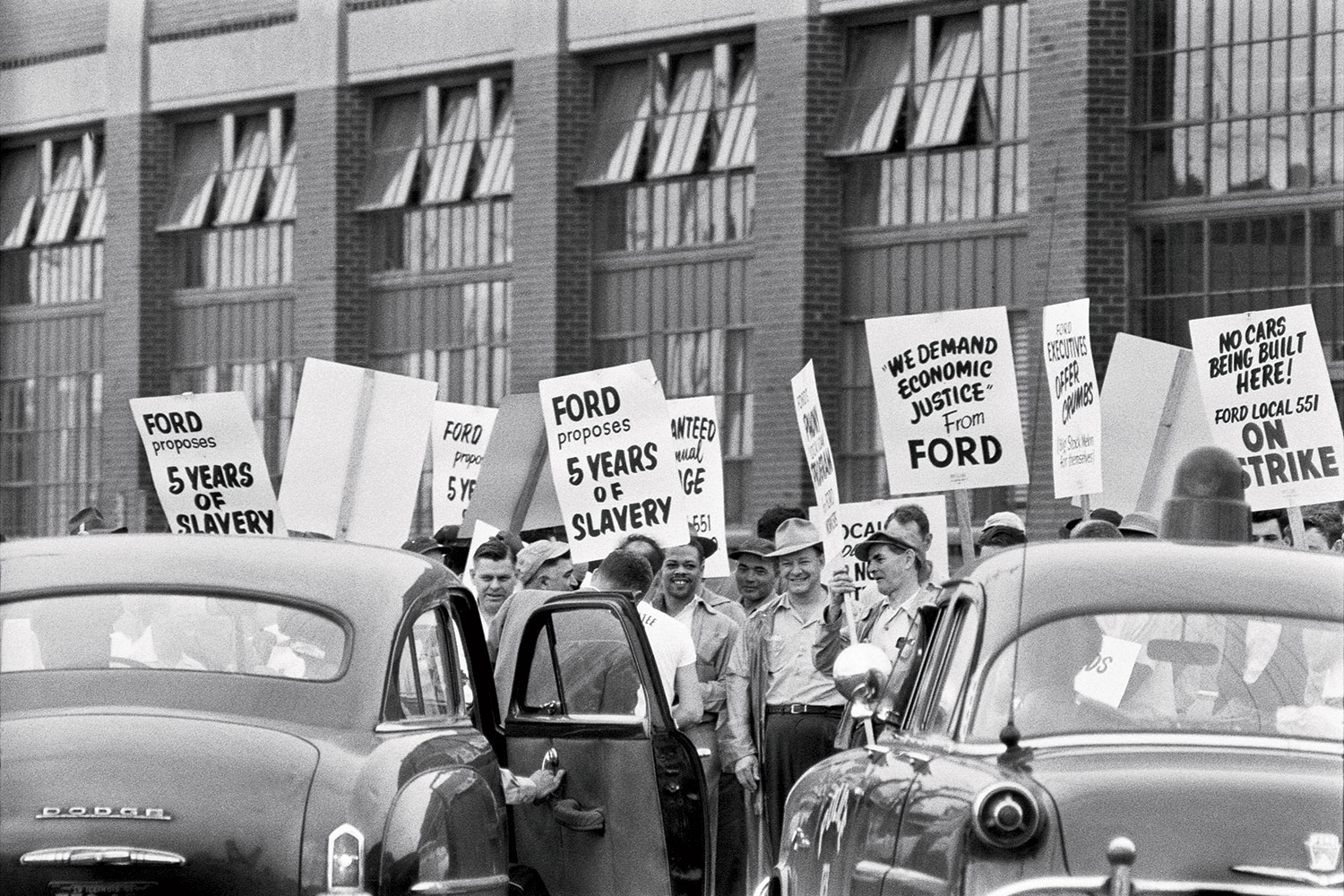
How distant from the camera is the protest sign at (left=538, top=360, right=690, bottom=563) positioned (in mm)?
14773

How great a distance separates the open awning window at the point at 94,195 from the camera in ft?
106

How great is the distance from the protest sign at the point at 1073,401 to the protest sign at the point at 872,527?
0.95 meters

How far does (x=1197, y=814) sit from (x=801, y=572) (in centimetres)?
677

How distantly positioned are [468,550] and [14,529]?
19599mm

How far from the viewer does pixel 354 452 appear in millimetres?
16078

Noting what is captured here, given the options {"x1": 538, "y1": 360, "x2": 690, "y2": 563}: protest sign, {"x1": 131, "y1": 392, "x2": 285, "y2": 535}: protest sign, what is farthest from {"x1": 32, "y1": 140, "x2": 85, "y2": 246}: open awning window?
{"x1": 538, "y1": 360, "x2": 690, "y2": 563}: protest sign

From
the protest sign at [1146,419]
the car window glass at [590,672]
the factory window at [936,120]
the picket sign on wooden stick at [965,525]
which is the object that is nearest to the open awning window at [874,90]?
the factory window at [936,120]

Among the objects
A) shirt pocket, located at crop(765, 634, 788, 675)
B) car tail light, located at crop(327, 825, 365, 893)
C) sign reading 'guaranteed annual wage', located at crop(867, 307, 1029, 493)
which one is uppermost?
sign reading 'guaranteed annual wage', located at crop(867, 307, 1029, 493)

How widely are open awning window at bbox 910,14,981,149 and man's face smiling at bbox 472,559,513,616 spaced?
38.7 ft

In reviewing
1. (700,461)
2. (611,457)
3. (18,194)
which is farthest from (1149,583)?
(18,194)

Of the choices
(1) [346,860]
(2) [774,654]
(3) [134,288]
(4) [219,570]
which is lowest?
(1) [346,860]

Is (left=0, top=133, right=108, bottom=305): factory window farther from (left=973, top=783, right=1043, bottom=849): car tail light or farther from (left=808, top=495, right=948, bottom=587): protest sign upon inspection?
(left=973, top=783, right=1043, bottom=849): car tail light

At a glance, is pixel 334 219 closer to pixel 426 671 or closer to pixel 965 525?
pixel 965 525

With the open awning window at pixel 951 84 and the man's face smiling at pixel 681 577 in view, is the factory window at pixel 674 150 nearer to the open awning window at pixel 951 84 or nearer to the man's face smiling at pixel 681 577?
the open awning window at pixel 951 84
